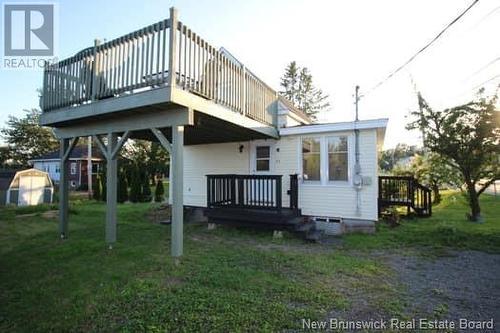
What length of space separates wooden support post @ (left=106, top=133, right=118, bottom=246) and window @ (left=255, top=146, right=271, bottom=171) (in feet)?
14.1

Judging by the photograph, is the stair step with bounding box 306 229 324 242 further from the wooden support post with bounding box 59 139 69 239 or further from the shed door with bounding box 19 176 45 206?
the shed door with bounding box 19 176 45 206

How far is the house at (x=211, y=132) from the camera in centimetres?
489

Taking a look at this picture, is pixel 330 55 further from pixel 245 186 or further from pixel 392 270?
pixel 392 270

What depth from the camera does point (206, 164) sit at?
1000cm

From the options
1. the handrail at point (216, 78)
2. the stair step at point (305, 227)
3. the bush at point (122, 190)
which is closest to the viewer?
the handrail at point (216, 78)

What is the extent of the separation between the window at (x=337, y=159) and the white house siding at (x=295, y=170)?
149 millimetres

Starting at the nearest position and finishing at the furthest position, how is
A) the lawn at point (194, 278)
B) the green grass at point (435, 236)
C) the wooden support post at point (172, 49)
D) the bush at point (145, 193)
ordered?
the lawn at point (194, 278)
the wooden support post at point (172, 49)
the green grass at point (435, 236)
the bush at point (145, 193)

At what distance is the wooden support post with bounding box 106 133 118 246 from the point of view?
5836 mm

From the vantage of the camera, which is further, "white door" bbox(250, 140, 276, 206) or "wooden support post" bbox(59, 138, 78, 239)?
"white door" bbox(250, 140, 276, 206)

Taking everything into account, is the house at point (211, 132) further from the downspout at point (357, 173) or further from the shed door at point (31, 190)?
the shed door at point (31, 190)

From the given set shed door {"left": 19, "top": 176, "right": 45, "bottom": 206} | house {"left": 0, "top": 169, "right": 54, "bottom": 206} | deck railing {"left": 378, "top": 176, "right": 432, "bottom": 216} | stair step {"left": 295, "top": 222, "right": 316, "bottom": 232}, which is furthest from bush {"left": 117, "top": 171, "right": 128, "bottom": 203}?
deck railing {"left": 378, "top": 176, "right": 432, "bottom": 216}

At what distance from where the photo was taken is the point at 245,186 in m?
7.73

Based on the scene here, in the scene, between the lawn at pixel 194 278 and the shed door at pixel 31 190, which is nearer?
the lawn at pixel 194 278

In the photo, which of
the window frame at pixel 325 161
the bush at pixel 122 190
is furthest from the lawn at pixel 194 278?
the bush at pixel 122 190
